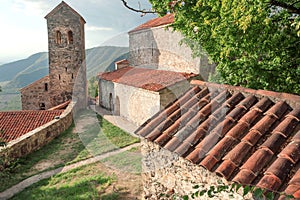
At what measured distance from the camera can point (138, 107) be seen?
519 inches

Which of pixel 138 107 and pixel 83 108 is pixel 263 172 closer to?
pixel 138 107

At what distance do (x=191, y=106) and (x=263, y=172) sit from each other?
5.19 feet

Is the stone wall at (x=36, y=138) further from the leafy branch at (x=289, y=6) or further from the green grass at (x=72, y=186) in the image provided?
the leafy branch at (x=289, y=6)

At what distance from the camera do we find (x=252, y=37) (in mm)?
5648

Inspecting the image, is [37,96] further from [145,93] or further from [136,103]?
[145,93]

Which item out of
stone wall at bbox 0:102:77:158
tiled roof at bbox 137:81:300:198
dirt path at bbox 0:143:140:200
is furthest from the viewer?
stone wall at bbox 0:102:77:158

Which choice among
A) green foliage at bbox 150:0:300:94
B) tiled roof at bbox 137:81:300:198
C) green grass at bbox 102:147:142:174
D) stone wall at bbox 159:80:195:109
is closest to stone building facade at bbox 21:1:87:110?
stone wall at bbox 159:80:195:109

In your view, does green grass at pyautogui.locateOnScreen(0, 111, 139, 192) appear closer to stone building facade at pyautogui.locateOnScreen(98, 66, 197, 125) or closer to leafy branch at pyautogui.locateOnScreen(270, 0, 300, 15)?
stone building facade at pyautogui.locateOnScreen(98, 66, 197, 125)

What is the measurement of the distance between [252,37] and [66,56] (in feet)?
55.6

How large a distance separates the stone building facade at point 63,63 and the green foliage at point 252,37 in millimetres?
12933

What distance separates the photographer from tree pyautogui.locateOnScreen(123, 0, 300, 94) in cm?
497

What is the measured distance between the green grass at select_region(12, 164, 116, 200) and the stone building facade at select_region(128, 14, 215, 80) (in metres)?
7.59

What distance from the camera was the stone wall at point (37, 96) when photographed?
65.7ft

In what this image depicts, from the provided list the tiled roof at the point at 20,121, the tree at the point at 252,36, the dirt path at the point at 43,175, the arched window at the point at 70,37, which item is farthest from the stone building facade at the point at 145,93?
the arched window at the point at 70,37
